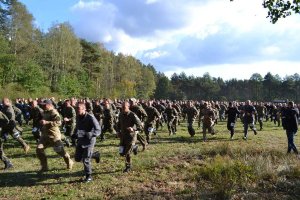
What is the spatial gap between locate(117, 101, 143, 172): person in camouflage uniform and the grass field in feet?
1.88

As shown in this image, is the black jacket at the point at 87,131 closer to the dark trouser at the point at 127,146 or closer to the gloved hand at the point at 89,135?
the gloved hand at the point at 89,135

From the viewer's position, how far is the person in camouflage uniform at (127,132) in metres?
12.7

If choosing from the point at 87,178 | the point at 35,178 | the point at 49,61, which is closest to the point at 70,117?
the point at 35,178

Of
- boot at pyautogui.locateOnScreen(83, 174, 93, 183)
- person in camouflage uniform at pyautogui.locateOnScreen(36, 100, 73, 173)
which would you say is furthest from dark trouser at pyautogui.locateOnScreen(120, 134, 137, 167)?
person in camouflage uniform at pyautogui.locateOnScreen(36, 100, 73, 173)

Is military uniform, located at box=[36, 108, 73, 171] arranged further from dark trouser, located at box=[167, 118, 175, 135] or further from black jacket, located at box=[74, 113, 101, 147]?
dark trouser, located at box=[167, 118, 175, 135]

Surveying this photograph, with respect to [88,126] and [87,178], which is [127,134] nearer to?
[88,126]

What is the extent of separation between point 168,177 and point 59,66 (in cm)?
A: 5370

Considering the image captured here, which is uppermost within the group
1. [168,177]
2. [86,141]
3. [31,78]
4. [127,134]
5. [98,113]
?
[31,78]

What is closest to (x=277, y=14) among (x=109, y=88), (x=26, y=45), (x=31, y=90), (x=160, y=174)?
(x=160, y=174)

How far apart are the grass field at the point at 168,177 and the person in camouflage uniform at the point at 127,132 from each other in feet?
1.88

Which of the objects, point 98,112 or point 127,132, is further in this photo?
point 98,112

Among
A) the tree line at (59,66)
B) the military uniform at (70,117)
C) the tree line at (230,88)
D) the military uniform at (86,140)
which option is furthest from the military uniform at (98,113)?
the tree line at (230,88)

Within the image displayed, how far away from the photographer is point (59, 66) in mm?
64125

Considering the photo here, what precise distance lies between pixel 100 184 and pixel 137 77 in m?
85.8
